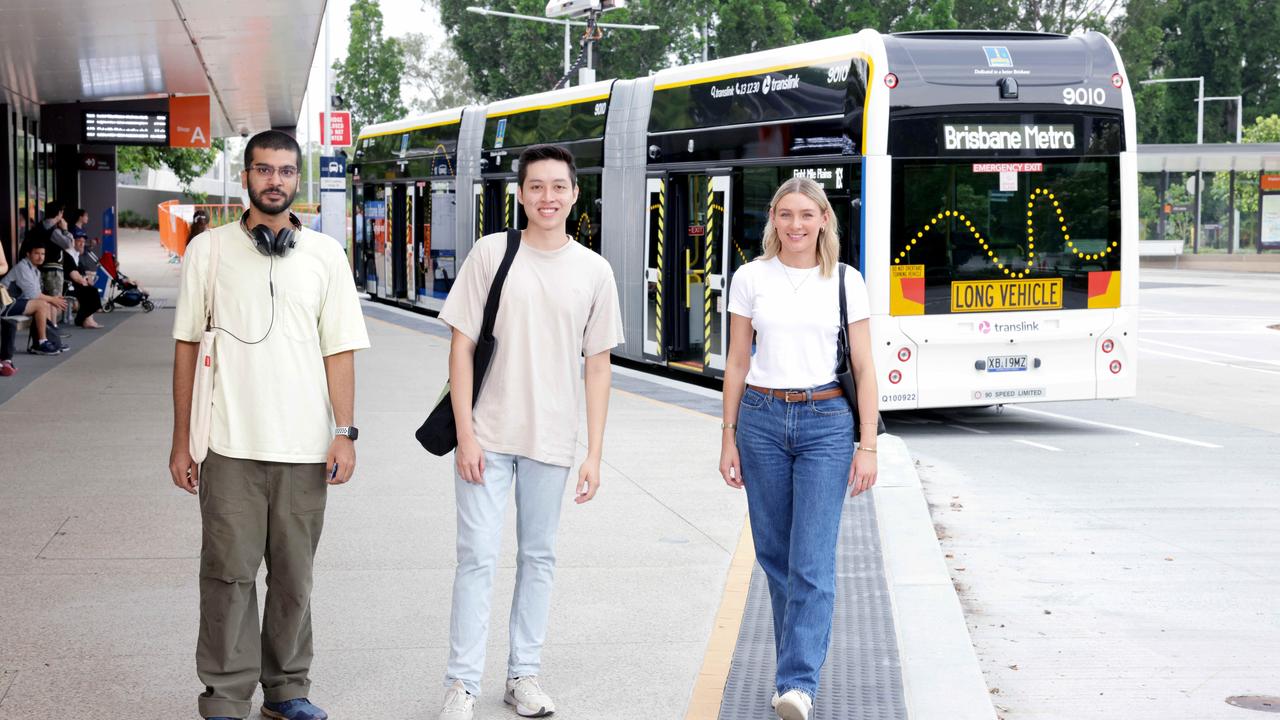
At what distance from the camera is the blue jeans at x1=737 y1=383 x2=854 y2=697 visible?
5117mm

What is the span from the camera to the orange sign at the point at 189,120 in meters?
25.6

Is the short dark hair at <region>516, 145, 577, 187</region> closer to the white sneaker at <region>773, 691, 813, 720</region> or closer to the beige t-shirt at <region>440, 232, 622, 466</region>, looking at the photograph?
the beige t-shirt at <region>440, 232, 622, 466</region>

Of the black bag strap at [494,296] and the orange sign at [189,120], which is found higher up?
the orange sign at [189,120]

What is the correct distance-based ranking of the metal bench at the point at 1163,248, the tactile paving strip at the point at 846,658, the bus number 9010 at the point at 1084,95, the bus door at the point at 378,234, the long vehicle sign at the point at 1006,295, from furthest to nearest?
the metal bench at the point at 1163,248 < the bus door at the point at 378,234 < the bus number 9010 at the point at 1084,95 < the long vehicle sign at the point at 1006,295 < the tactile paving strip at the point at 846,658

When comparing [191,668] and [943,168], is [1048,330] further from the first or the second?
[191,668]

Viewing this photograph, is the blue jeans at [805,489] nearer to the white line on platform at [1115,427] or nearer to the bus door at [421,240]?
the white line on platform at [1115,427]

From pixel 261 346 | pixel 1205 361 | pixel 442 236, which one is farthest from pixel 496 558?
pixel 442 236

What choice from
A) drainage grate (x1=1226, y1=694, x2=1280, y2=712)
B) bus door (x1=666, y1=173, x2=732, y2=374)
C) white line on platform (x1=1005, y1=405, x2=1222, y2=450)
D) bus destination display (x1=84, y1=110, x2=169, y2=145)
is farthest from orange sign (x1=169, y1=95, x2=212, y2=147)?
drainage grate (x1=1226, y1=694, x2=1280, y2=712)

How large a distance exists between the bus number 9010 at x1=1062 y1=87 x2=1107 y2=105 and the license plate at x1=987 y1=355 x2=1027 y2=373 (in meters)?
2.11

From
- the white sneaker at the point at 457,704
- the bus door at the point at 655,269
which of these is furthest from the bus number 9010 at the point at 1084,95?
the white sneaker at the point at 457,704

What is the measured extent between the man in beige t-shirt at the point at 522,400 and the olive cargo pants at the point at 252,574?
481 mm

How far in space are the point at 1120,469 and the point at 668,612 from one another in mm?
5680

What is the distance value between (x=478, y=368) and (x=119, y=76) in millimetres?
18100

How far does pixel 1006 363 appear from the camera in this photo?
12727 millimetres
